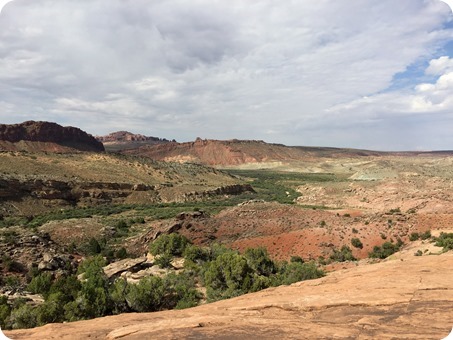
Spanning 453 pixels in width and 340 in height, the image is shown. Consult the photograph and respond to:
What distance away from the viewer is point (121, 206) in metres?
54.7

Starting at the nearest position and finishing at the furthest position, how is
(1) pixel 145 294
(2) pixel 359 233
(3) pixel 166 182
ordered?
(1) pixel 145 294, (2) pixel 359 233, (3) pixel 166 182

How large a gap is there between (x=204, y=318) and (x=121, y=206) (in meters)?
49.4

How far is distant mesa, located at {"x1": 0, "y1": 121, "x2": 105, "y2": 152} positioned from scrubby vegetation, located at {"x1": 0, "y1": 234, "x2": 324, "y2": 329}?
4718 inches

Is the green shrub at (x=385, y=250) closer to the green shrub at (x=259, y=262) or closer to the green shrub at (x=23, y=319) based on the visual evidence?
the green shrub at (x=259, y=262)

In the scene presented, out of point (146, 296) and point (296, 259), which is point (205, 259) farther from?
point (146, 296)

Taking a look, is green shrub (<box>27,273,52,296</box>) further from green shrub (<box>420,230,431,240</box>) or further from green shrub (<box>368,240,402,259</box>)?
green shrub (<box>420,230,431,240</box>)

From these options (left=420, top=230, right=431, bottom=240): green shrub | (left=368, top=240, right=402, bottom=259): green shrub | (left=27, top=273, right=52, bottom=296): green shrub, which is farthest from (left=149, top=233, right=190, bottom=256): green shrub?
(left=420, top=230, right=431, bottom=240): green shrub

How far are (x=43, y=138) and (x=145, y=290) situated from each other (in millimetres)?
141711

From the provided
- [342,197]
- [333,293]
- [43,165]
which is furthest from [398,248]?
[43,165]

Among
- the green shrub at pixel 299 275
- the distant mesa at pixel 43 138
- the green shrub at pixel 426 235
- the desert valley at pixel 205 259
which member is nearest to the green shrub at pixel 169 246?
the desert valley at pixel 205 259

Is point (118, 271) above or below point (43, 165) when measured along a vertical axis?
below

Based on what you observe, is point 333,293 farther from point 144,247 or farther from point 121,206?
point 121,206

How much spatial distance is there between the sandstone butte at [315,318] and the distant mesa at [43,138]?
128777 millimetres

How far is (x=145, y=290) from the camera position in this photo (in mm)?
14258
